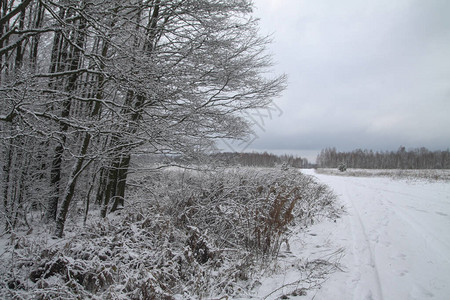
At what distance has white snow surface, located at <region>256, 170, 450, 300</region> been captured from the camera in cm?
246

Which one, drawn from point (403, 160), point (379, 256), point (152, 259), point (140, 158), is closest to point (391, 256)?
point (379, 256)

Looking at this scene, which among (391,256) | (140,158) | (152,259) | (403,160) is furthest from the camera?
(403,160)

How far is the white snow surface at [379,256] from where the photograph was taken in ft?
8.09

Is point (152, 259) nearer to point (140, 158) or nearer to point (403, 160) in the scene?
point (140, 158)

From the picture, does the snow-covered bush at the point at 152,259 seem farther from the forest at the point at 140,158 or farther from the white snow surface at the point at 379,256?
the white snow surface at the point at 379,256

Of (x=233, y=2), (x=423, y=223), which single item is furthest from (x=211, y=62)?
(x=423, y=223)

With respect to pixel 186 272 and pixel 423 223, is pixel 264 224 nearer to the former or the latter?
pixel 186 272

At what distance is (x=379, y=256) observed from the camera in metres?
3.29

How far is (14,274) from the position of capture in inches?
108

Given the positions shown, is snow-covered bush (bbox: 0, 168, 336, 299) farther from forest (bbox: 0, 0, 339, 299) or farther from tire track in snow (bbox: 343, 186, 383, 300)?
tire track in snow (bbox: 343, 186, 383, 300)

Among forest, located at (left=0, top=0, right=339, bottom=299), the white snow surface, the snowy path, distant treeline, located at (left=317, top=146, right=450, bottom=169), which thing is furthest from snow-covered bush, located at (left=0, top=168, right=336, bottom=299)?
distant treeline, located at (left=317, top=146, right=450, bottom=169)

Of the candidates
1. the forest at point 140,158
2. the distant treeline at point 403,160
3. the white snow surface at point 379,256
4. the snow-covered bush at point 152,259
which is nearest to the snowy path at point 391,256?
the white snow surface at point 379,256

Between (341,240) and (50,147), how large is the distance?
291 inches

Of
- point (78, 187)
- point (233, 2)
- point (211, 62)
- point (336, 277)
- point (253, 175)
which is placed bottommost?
point (78, 187)
